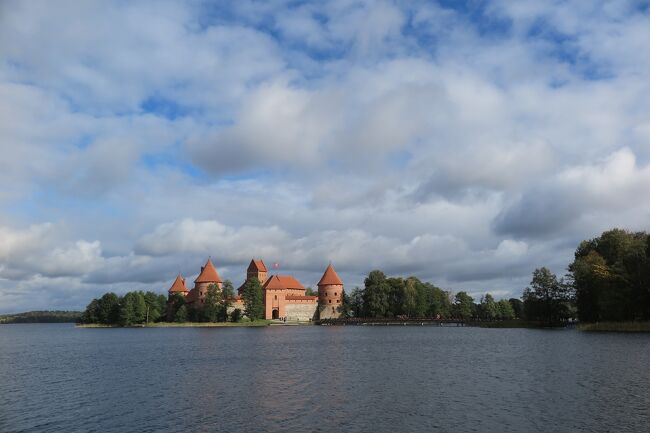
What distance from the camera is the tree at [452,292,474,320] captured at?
5325 inches

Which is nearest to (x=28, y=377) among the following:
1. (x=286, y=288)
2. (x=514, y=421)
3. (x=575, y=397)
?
(x=514, y=421)

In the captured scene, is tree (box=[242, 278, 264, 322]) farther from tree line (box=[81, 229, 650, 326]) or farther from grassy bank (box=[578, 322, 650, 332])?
grassy bank (box=[578, 322, 650, 332])

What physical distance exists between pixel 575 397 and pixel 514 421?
5.44 m

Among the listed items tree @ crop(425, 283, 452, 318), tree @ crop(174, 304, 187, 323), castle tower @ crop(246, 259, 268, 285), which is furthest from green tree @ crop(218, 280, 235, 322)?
tree @ crop(425, 283, 452, 318)

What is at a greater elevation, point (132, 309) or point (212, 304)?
point (212, 304)

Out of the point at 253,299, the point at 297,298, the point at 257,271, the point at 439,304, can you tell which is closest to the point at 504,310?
the point at 439,304

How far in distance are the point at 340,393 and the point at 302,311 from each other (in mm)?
105576

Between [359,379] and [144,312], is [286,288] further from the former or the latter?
[359,379]

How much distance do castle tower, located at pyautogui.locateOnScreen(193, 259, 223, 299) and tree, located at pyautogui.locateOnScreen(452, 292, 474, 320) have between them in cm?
6044

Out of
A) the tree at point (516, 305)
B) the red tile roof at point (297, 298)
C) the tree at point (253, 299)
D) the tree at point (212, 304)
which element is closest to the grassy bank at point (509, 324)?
the red tile roof at point (297, 298)

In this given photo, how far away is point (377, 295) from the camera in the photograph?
11412 centimetres

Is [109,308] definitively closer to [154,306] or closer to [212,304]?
[154,306]

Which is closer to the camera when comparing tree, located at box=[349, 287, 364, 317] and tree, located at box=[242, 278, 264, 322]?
tree, located at box=[242, 278, 264, 322]

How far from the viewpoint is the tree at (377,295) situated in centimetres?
11381
